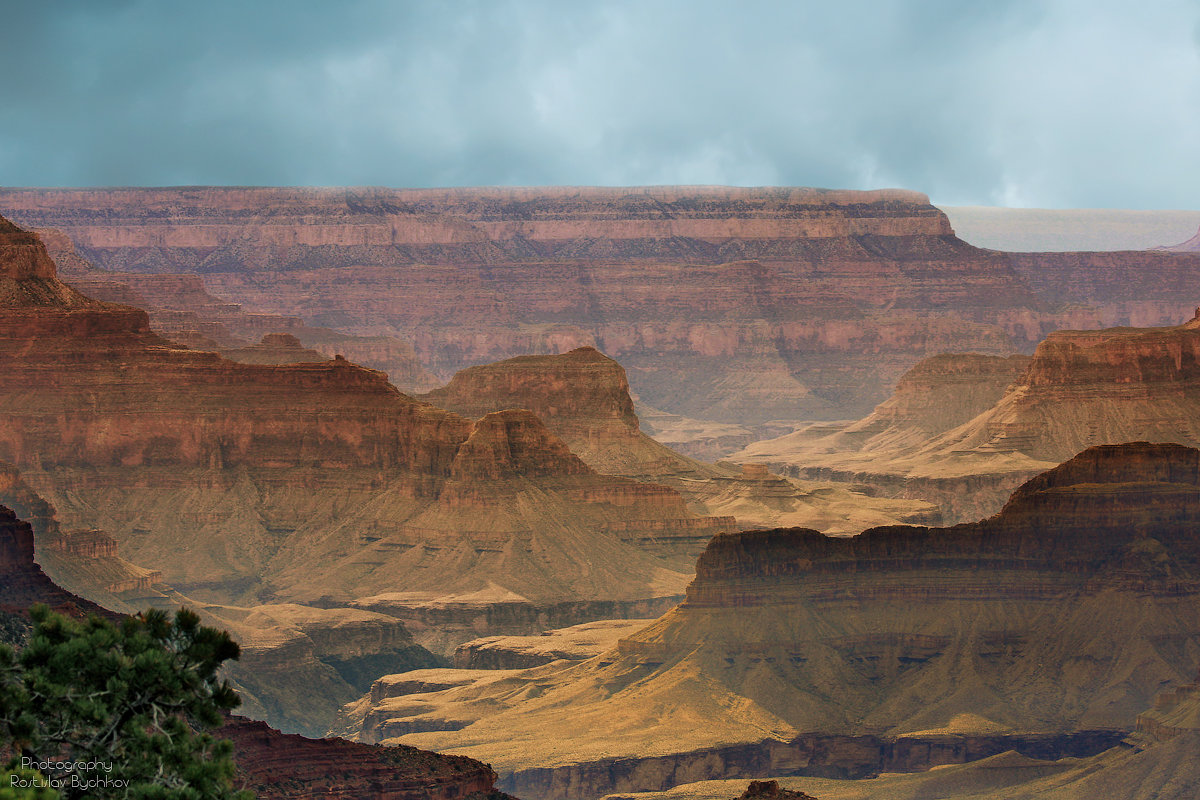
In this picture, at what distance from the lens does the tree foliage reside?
37.2m

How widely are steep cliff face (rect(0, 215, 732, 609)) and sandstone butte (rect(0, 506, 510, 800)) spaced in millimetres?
71478

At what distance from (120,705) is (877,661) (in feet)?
176

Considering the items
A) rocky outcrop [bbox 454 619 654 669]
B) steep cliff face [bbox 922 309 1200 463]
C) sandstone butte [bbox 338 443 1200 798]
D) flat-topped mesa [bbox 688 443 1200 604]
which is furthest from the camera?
steep cliff face [bbox 922 309 1200 463]

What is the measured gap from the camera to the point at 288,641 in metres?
110

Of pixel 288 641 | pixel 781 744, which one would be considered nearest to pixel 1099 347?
pixel 288 641

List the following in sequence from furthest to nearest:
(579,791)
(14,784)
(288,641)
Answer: (288,641), (579,791), (14,784)

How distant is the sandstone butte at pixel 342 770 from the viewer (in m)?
56.1

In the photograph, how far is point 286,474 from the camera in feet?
486

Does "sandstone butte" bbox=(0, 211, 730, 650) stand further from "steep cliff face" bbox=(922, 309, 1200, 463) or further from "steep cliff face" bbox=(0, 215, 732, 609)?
"steep cliff face" bbox=(922, 309, 1200, 463)

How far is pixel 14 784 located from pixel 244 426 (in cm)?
11442

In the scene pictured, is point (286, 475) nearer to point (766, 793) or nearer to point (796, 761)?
point (796, 761)

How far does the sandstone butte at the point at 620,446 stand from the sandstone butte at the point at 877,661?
2327 inches

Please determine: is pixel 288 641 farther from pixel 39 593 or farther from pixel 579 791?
pixel 39 593

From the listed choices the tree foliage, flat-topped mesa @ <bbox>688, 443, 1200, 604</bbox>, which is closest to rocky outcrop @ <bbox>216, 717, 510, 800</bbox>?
the tree foliage
